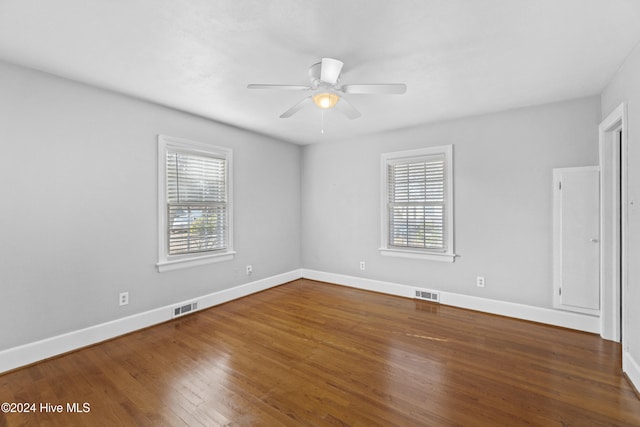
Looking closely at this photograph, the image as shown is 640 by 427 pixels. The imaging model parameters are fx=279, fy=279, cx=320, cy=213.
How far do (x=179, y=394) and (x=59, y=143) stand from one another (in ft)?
8.30

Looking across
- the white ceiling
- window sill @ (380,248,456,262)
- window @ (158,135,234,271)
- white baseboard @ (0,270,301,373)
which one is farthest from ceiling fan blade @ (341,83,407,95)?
white baseboard @ (0,270,301,373)

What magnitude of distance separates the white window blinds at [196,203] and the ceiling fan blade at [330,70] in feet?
7.62

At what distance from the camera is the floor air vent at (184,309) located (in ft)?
11.5

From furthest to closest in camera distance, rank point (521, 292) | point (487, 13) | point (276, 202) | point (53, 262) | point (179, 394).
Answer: point (276, 202), point (521, 292), point (53, 262), point (179, 394), point (487, 13)

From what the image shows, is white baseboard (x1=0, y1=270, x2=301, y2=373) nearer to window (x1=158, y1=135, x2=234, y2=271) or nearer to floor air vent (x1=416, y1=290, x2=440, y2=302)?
window (x1=158, y1=135, x2=234, y2=271)

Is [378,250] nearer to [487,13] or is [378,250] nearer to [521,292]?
[521,292]

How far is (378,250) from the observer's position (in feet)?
15.2

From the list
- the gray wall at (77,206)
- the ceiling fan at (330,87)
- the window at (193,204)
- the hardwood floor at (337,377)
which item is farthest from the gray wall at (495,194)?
the gray wall at (77,206)

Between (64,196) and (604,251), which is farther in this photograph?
(604,251)

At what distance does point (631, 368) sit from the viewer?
2.17m

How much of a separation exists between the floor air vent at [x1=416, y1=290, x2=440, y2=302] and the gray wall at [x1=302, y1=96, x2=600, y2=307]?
0.10 m

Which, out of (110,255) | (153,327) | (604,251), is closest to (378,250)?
(604,251)

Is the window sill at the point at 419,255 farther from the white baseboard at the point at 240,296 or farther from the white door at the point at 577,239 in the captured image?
the white door at the point at 577,239

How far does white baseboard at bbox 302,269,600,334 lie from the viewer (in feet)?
10.2
